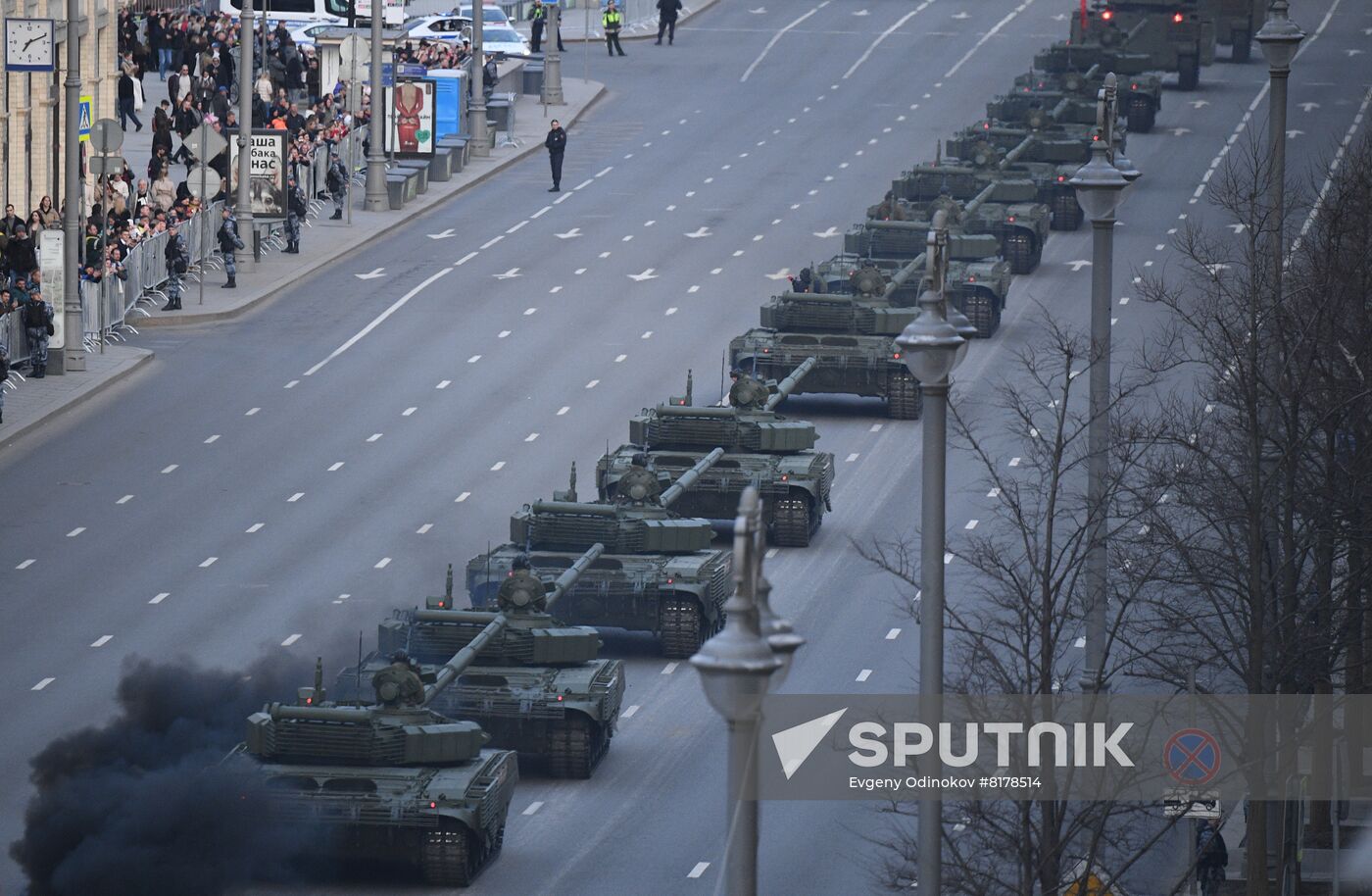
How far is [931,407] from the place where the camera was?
61.0 ft

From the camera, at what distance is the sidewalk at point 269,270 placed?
150 feet

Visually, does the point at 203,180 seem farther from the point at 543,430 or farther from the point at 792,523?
the point at 792,523

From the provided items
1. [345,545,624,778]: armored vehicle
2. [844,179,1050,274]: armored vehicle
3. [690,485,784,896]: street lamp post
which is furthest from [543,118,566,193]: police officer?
[690,485,784,896]: street lamp post

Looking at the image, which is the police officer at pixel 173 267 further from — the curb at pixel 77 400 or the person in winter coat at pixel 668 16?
the person in winter coat at pixel 668 16

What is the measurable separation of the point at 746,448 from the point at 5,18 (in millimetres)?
17941

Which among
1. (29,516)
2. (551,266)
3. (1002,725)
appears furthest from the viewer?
(551,266)

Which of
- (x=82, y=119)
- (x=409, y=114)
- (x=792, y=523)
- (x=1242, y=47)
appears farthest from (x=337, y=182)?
(x=1242, y=47)

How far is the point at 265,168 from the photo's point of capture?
5500 centimetres

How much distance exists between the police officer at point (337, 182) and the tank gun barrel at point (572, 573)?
87.4 ft

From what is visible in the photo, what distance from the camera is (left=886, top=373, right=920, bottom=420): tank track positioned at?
46.7 m

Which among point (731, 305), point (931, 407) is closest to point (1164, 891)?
point (931, 407)

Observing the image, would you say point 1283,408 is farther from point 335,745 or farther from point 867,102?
point 867,102

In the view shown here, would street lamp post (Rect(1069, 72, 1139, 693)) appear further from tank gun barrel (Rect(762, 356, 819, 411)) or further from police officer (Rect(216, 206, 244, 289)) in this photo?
police officer (Rect(216, 206, 244, 289))

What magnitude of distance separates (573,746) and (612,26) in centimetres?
5526
